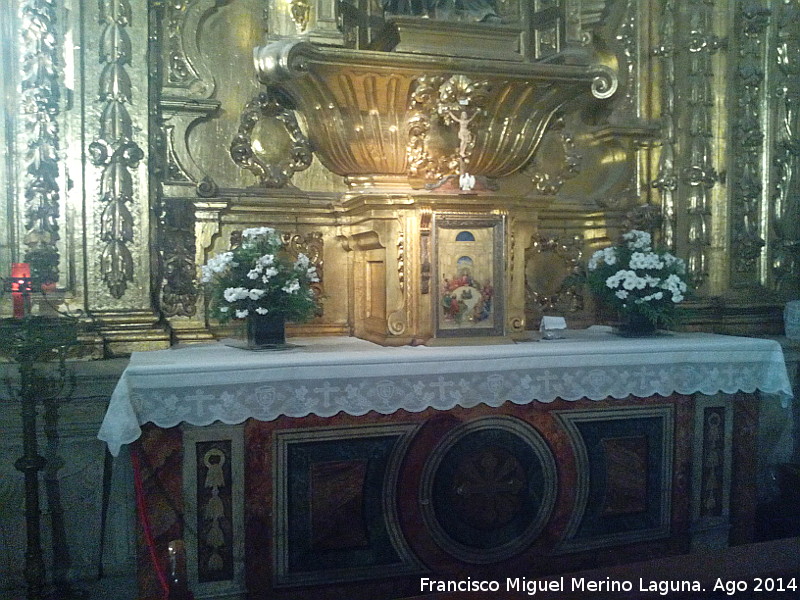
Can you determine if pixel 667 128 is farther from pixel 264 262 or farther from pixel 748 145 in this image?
pixel 264 262

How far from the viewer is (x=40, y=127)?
4.24 metres

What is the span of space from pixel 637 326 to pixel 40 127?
346 centimetres

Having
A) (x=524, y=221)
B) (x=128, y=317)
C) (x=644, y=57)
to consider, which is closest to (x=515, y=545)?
(x=524, y=221)

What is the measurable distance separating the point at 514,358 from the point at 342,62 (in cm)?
183

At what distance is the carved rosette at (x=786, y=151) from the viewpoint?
5.53 meters

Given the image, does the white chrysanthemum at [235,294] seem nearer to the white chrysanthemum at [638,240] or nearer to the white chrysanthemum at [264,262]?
the white chrysanthemum at [264,262]

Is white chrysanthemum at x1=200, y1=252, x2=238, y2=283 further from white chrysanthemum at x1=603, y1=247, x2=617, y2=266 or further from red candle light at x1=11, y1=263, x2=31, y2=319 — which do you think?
white chrysanthemum at x1=603, y1=247, x2=617, y2=266

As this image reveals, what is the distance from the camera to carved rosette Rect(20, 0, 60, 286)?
13.8 ft

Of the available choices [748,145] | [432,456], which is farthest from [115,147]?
[748,145]

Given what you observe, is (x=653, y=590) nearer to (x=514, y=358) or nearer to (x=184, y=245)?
(x=514, y=358)

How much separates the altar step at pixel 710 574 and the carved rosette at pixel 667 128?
305cm

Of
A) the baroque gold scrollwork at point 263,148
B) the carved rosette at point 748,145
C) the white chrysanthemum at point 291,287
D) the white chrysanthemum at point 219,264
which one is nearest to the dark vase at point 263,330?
the white chrysanthemum at point 291,287

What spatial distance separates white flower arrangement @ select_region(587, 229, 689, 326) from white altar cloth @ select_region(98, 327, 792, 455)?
0.67ft

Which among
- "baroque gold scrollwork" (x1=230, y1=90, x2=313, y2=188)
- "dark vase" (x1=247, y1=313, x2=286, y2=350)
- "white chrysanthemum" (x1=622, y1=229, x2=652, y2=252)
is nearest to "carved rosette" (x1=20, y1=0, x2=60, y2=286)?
"baroque gold scrollwork" (x1=230, y1=90, x2=313, y2=188)
